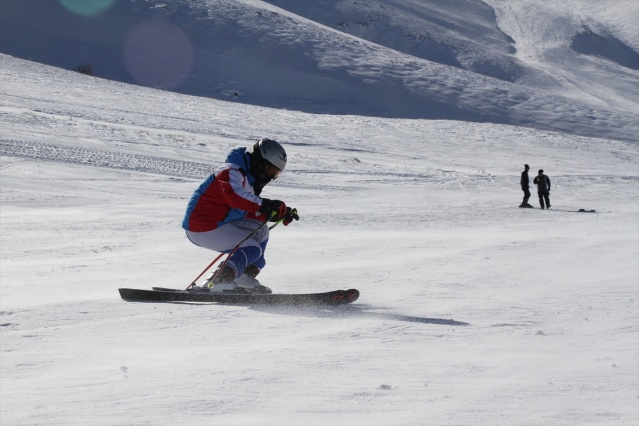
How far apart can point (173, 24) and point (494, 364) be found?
49329 millimetres

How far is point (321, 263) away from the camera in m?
8.31

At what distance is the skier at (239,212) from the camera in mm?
5664

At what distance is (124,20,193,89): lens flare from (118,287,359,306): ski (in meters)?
39.9

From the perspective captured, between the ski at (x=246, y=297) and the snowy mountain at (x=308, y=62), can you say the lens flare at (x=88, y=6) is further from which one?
the ski at (x=246, y=297)

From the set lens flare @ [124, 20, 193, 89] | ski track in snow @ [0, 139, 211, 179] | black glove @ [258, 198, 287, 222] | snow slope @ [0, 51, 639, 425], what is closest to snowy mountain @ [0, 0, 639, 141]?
lens flare @ [124, 20, 193, 89]

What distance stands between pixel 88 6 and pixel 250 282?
50413 mm

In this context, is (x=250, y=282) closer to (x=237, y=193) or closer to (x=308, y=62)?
(x=237, y=193)

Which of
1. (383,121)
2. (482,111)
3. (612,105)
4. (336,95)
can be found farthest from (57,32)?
(612,105)

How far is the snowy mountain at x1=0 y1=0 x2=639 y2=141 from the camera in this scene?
149 ft

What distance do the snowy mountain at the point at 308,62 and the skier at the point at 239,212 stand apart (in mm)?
36779

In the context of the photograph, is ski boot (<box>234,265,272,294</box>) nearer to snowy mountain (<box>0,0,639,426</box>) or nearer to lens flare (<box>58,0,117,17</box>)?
snowy mountain (<box>0,0,639,426</box>)

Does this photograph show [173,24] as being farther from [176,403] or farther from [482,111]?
[176,403]

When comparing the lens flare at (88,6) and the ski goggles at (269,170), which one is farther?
the lens flare at (88,6)

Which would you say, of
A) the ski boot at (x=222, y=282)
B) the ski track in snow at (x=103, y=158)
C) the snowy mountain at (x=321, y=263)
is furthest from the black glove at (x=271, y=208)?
the ski track in snow at (x=103, y=158)
